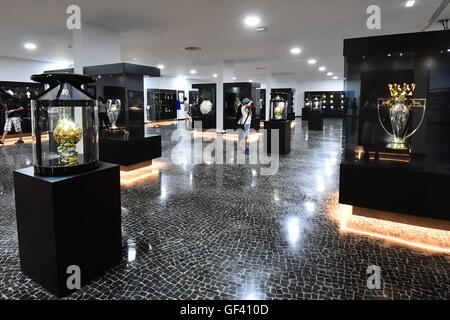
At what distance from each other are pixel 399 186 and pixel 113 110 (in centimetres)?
572

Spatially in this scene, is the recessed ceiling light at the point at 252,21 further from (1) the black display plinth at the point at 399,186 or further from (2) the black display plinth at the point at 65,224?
(2) the black display plinth at the point at 65,224

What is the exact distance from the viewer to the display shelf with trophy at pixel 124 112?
6.40 meters

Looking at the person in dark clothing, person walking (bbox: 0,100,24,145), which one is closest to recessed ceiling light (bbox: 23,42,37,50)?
person walking (bbox: 0,100,24,145)

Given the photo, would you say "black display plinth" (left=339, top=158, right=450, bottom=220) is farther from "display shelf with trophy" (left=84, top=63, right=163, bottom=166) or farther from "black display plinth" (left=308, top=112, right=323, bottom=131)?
"black display plinth" (left=308, top=112, right=323, bottom=131)

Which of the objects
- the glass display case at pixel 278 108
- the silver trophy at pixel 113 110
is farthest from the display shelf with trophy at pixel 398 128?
the glass display case at pixel 278 108

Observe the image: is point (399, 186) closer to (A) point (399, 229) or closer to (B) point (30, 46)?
(A) point (399, 229)

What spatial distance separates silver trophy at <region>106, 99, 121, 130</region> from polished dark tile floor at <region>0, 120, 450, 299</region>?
2.10 metres

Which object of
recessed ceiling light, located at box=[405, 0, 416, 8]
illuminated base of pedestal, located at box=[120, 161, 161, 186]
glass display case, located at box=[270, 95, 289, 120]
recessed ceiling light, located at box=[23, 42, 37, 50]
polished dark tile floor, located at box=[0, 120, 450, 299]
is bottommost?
polished dark tile floor, located at box=[0, 120, 450, 299]

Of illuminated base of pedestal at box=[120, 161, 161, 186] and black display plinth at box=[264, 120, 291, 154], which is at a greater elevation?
black display plinth at box=[264, 120, 291, 154]

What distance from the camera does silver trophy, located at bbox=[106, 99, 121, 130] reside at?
6.75m

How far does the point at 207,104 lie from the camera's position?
1697 centimetres
